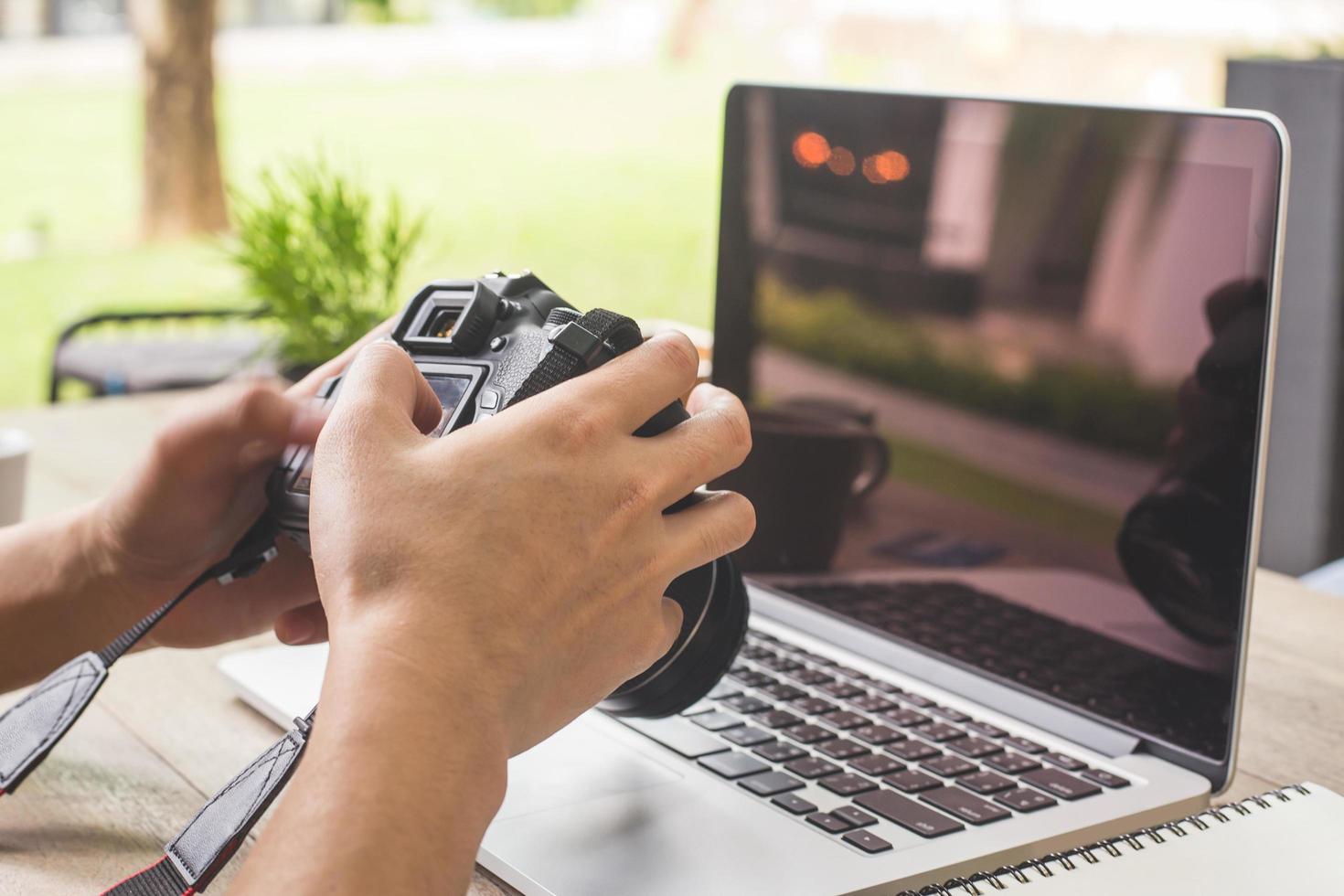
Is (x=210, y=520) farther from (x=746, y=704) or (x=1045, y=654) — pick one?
(x=1045, y=654)

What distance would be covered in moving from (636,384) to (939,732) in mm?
292

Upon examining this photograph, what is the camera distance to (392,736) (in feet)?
1.41

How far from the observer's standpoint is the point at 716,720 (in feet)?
2.27

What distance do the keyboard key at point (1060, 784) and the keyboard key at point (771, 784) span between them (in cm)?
11

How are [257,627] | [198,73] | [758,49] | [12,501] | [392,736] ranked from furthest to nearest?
[758,49], [198,73], [12,501], [257,627], [392,736]

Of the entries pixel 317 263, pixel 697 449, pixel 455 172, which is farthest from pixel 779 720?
pixel 455 172

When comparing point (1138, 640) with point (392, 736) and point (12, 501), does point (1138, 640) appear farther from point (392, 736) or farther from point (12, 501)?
point (12, 501)

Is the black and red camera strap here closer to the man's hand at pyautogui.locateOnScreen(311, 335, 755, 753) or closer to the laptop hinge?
the man's hand at pyautogui.locateOnScreen(311, 335, 755, 753)

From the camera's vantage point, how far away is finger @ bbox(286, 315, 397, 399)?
2.29 feet

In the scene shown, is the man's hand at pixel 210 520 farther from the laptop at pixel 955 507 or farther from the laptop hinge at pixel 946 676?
the laptop hinge at pixel 946 676

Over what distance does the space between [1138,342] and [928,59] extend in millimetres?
4118

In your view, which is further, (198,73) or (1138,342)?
(198,73)

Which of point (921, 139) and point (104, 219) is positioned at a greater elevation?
point (921, 139)

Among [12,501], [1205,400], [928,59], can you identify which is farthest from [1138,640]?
[928,59]
